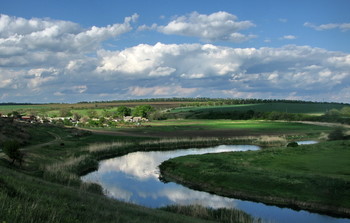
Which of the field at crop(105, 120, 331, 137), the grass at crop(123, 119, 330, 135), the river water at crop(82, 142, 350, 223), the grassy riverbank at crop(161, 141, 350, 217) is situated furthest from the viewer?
the grass at crop(123, 119, 330, 135)

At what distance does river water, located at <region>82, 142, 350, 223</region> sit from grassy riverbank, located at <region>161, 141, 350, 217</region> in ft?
5.50

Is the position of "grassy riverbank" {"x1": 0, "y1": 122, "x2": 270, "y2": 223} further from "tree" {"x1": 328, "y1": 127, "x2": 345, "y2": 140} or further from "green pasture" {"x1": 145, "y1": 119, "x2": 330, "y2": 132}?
"green pasture" {"x1": 145, "y1": 119, "x2": 330, "y2": 132}

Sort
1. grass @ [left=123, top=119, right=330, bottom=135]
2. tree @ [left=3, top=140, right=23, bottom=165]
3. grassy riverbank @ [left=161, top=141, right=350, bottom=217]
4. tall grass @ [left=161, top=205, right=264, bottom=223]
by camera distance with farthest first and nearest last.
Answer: grass @ [left=123, top=119, right=330, bottom=135]
tree @ [left=3, top=140, right=23, bottom=165]
grassy riverbank @ [left=161, top=141, right=350, bottom=217]
tall grass @ [left=161, top=205, right=264, bottom=223]

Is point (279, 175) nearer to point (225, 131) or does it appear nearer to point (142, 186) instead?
point (142, 186)

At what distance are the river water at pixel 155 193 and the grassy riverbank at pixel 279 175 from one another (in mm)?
1677

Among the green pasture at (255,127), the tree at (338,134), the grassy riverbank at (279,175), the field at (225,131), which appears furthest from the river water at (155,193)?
the green pasture at (255,127)

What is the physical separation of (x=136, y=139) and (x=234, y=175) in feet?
166

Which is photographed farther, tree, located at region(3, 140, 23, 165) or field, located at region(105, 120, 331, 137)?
field, located at region(105, 120, 331, 137)

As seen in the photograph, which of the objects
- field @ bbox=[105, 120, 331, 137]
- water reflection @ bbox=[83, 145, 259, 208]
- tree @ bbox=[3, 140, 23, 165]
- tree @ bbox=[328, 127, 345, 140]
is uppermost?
tree @ bbox=[3, 140, 23, 165]

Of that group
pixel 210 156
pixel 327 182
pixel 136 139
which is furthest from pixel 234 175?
pixel 136 139

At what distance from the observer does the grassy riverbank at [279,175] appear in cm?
3381

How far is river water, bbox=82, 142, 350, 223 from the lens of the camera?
103 feet

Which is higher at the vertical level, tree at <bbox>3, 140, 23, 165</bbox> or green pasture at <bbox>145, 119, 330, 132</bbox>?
tree at <bbox>3, 140, 23, 165</bbox>

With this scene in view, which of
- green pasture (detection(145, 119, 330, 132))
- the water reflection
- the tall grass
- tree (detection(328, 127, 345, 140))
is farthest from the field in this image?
the tall grass
